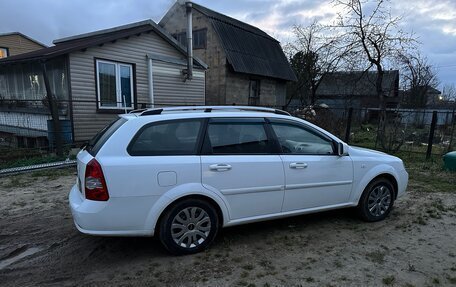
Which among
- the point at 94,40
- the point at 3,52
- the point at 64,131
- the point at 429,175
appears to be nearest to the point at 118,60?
the point at 94,40

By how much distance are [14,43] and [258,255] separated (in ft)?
90.5

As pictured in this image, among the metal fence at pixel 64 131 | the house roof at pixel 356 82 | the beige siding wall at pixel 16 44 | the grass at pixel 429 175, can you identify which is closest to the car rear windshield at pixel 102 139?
the metal fence at pixel 64 131

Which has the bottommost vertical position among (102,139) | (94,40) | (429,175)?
(429,175)

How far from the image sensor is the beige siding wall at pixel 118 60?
10141mm

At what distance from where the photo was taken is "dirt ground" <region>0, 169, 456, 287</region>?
3.02 meters

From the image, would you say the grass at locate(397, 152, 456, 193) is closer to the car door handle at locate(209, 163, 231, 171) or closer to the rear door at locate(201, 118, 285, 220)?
the rear door at locate(201, 118, 285, 220)

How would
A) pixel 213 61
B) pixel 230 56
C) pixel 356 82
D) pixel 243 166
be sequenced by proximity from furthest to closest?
pixel 356 82, pixel 213 61, pixel 230 56, pixel 243 166

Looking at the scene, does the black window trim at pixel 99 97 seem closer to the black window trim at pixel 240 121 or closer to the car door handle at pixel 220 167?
the black window trim at pixel 240 121

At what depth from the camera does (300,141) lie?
4102 mm

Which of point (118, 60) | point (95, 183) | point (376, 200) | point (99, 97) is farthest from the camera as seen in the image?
point (118, 60)

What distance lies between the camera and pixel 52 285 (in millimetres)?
2930

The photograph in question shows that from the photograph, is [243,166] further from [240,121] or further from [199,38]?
[199,38]

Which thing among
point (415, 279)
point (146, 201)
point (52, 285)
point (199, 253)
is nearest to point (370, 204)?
point (415, 279)

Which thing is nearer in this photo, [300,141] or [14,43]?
[300,141]
